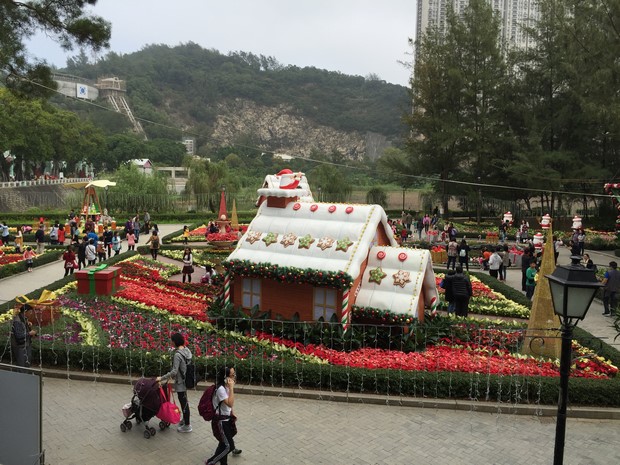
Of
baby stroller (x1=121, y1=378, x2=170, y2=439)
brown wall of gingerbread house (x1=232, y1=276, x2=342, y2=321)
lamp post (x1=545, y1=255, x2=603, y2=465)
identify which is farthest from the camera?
brown wall of gingerbread house (x1=232, y1=276, x2=342, y2=321)

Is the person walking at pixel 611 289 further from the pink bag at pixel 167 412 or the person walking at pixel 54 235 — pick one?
the person walking at pixel 54 235

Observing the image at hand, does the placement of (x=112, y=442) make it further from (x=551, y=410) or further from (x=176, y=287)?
(x=176, y=287)

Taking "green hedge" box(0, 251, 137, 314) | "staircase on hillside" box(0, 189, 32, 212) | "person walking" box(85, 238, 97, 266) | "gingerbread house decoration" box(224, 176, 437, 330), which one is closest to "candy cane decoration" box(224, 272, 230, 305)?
"gingerbread house decoration" box(224, 176, 437, 330)

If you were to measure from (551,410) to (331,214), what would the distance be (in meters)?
6.79

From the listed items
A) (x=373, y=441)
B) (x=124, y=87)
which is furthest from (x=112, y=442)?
(x=124, y=87)

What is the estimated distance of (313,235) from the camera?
14.3 meters

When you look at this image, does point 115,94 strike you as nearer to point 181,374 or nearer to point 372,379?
point 372,379

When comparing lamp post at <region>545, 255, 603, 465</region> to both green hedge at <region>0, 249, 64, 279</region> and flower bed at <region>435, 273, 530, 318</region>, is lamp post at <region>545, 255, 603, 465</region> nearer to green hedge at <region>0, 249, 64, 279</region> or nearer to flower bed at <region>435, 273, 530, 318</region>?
flower bed at <region>435, 273, 530, 318</region>

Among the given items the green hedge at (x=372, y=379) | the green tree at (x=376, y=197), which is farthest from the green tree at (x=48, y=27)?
the green tree at (x=376, y=197)

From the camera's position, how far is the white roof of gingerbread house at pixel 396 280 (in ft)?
43.5

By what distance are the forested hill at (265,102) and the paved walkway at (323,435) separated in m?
126

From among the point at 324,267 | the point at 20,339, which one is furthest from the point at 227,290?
the point at 20,339

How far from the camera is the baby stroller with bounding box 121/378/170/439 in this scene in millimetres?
8523

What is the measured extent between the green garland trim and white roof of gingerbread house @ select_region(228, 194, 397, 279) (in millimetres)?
139
